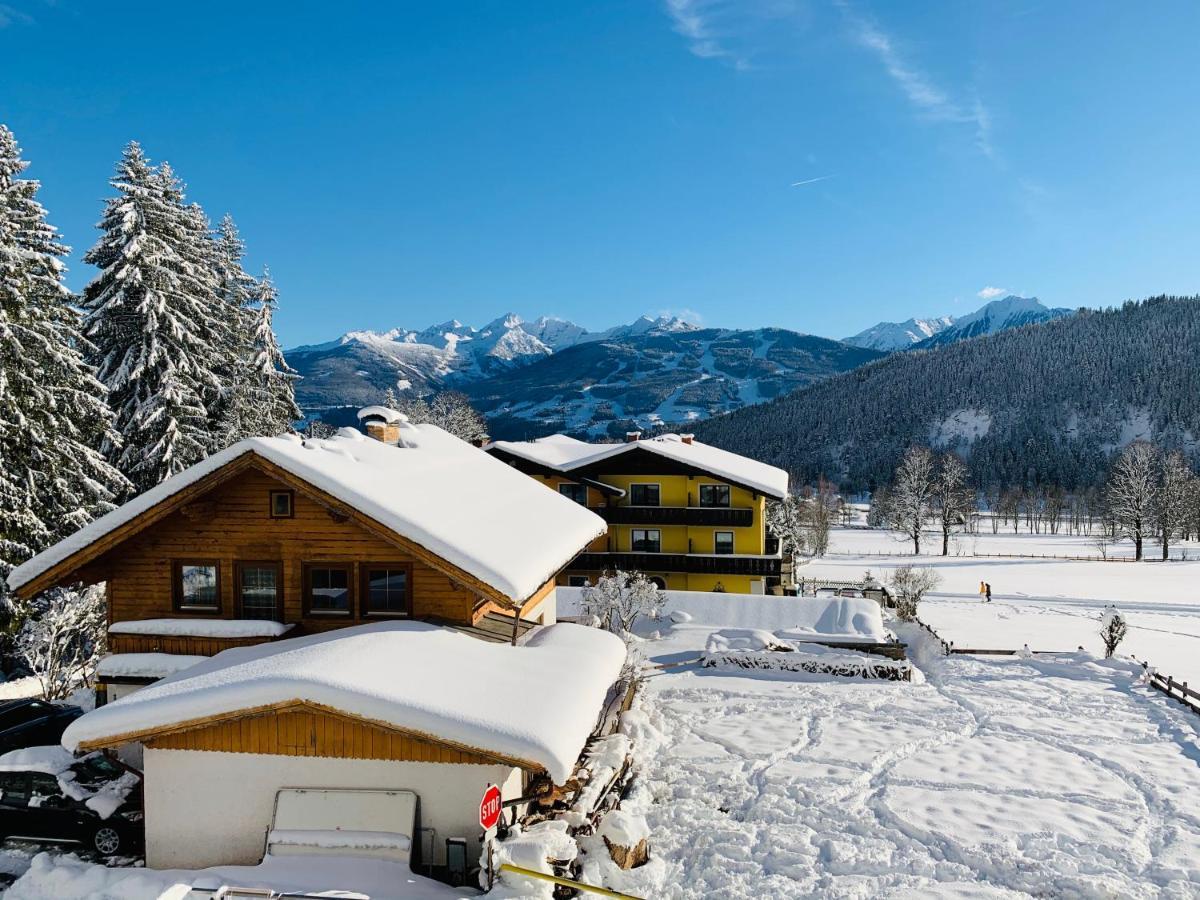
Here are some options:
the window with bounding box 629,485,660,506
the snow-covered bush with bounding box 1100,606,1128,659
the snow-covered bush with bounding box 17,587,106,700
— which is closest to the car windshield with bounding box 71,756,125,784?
the snow-covered bush with bounding box 17,587,106,700

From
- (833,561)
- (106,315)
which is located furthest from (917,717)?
(833,561)

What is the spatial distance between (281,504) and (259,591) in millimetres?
1963

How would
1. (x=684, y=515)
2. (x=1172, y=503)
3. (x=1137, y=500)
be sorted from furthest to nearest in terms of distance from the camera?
(x=1172, y=503) < (x=1137, y=500) < (x=684, y=515)

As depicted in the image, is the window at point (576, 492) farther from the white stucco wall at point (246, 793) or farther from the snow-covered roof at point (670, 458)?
Result: the white stucco wall at point (246, 793)

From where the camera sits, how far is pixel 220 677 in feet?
35.4

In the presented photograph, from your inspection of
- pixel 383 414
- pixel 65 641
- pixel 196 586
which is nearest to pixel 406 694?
pixel 196 586

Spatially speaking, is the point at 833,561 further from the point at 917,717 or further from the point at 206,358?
the point at 206,358

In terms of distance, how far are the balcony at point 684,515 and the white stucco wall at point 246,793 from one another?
25.7 meters

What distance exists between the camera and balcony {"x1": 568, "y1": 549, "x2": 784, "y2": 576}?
3512cm

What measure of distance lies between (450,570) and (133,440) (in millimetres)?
24435

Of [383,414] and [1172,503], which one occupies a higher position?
[383,414]

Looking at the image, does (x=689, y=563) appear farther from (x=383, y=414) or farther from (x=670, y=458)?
(x=383, y=414)

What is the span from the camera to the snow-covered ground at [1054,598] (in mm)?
33719

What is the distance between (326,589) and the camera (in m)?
14.6
